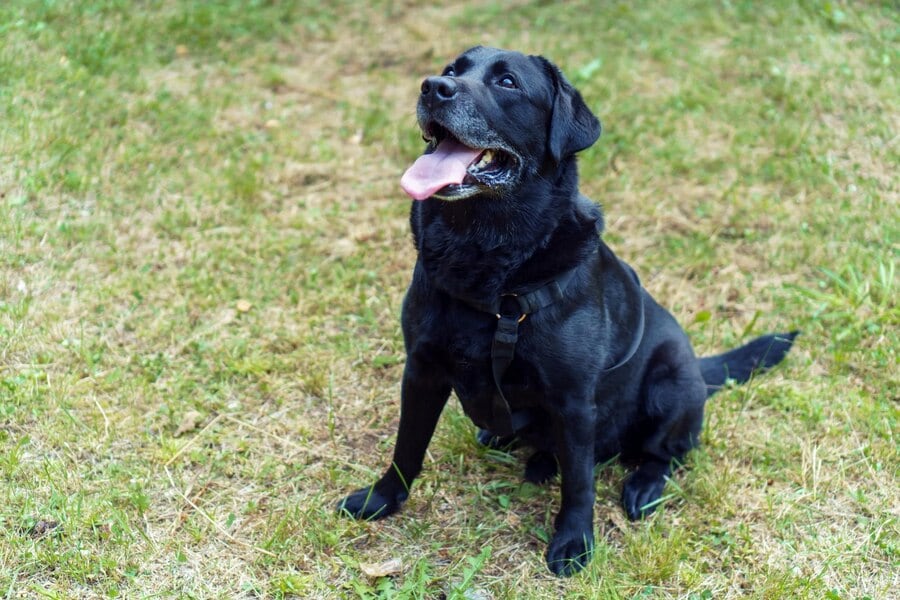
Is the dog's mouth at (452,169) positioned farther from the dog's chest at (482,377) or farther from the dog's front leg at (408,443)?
the dog's front leg at (408,443)

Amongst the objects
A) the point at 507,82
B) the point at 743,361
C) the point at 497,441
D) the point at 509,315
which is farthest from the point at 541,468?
the point at 507,82

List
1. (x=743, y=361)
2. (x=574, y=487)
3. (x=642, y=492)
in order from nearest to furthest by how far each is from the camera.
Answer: (x=574, y=487)
(x=642, y=492)
(x=743, y=361)

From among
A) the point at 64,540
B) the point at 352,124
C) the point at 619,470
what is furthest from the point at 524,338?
the point at 352,124

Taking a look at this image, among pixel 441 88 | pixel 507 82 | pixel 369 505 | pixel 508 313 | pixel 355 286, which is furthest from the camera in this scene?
pixel 355 286

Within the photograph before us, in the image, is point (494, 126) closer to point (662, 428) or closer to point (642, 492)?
point (662, 428)

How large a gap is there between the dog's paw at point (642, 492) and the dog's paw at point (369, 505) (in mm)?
900

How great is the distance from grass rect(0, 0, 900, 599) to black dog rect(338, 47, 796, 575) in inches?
17.7

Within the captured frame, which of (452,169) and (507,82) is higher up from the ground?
(507,82)

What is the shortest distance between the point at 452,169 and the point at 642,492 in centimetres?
153

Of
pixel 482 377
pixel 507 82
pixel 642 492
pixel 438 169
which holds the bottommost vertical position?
pixel 642 492

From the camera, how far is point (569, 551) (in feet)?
10.1

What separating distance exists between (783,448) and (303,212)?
9.42ft

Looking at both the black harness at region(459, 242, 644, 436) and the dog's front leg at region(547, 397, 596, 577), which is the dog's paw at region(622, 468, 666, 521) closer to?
the dog's front leg at region(547, 397, 596, 577)

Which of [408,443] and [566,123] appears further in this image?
[408,443]
